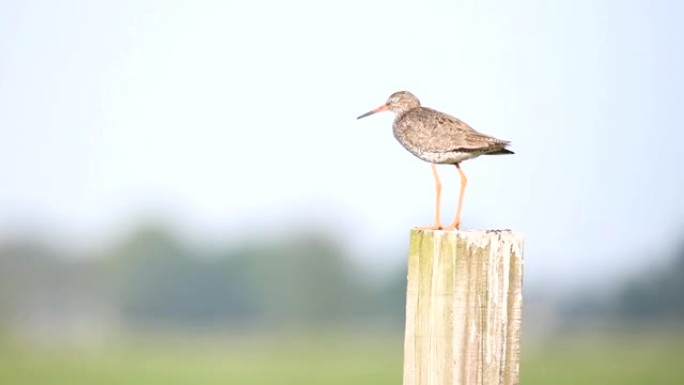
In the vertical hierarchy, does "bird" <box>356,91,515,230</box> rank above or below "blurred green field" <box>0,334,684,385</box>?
above

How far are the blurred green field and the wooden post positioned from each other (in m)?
39.5

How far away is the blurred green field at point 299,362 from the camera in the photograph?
5700 centimetres

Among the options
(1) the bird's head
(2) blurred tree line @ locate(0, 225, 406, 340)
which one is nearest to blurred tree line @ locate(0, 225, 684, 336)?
(2) blurred tree line @ locate(0, 225, 406, 340)

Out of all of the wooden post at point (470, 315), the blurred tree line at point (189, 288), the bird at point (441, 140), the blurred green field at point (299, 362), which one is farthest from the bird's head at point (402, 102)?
the blurred tree line at point (189, 288)

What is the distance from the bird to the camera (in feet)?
28.3

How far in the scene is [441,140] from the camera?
352 inches

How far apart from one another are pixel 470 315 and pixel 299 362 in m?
74.6

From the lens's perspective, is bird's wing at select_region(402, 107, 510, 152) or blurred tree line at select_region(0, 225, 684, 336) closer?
bird's wing at select_region(402, 107, 510, 152)

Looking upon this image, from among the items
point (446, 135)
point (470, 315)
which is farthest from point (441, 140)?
point (470, 315)

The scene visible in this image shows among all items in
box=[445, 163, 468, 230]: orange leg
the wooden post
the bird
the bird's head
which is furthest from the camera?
the bird's head

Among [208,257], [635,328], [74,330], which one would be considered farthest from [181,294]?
[635,328]

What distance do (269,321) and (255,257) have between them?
61.1 ft

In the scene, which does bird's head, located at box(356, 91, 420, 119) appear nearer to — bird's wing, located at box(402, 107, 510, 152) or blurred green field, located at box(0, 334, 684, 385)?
bird's wing, located at box(402, 107, 510, 152)

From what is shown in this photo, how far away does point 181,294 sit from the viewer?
13250cm
